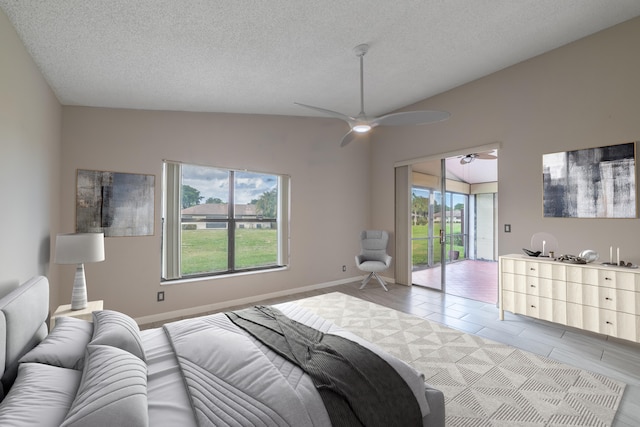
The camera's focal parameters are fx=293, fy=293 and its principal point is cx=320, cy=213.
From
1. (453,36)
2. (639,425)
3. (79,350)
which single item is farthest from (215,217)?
(639,425)

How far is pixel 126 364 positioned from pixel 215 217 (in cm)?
335

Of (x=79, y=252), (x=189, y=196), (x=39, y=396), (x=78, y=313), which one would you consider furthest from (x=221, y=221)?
(x=39, y=396)

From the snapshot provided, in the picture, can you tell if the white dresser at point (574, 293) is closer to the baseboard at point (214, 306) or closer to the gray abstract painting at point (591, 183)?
the gray abstract painting at point (591, 183)

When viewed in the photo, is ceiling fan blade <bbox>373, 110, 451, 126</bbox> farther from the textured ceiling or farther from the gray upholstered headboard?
the gray upholstered headboard

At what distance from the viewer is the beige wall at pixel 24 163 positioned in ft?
6.54

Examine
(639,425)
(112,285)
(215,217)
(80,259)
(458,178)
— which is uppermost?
(458,178)

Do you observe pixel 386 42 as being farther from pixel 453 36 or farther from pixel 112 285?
pixel 112 285

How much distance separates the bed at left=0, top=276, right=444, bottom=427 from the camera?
44.1 inches

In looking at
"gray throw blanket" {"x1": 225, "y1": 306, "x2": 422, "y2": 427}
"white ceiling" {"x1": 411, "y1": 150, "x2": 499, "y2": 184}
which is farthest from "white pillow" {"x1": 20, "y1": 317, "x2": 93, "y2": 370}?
"white ceiling" {"x1": 411, "y1": 150, "x2": 499, "y2": 184}

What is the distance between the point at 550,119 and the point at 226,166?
14.3ft

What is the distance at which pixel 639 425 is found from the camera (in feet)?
6.05

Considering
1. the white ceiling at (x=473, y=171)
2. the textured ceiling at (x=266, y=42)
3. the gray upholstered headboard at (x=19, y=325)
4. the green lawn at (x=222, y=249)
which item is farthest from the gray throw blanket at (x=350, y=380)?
the white ceiling at (x=473, y=171)

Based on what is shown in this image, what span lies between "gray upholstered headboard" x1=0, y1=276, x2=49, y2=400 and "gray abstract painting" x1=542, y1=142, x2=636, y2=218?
16.2 ft

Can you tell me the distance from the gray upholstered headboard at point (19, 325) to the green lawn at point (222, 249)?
232cm
